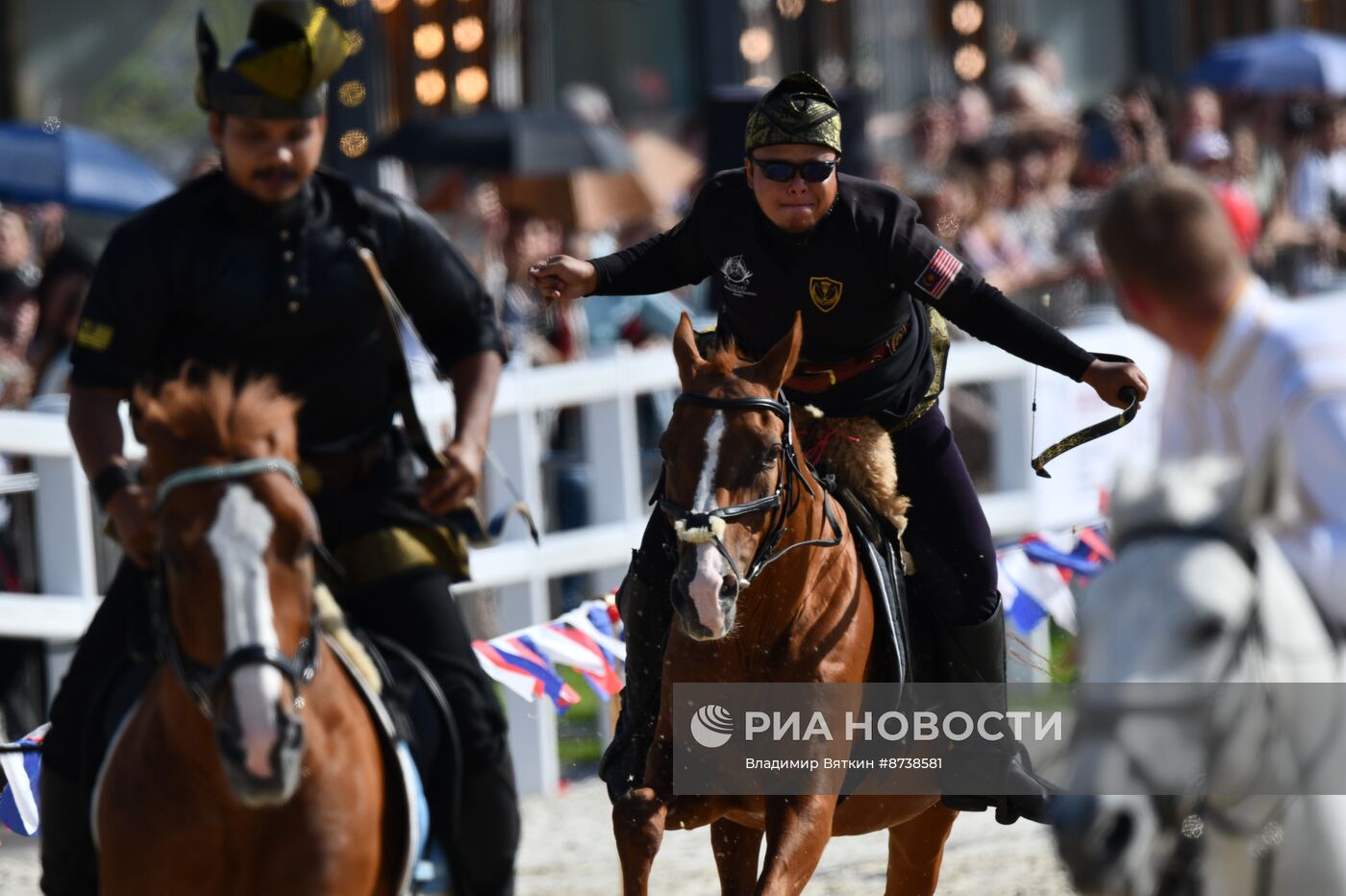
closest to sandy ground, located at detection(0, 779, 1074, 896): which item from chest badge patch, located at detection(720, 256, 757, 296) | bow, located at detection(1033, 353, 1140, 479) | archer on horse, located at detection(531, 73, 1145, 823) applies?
archer on horse, located at detection(531, 73, 1145, 823)

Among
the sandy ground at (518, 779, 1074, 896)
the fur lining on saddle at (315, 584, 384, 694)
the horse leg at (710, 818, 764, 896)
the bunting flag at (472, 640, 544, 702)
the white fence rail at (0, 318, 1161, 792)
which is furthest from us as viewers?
the white fence rail at (0, 318, 1161, 792)

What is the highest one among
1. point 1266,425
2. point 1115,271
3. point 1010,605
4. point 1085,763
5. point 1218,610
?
point 1115,271

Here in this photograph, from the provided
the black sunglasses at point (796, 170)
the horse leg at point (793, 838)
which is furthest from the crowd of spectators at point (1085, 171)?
the horse leg at point (793, 838)

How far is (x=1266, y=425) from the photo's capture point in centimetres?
405

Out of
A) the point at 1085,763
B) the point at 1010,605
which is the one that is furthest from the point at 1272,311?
the point at 1010,605

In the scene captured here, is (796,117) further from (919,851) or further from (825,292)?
(919,851)

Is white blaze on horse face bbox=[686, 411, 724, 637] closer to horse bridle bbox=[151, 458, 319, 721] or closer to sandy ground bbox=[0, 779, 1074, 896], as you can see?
horse bridle bbox=[151, 458, 319, 721]

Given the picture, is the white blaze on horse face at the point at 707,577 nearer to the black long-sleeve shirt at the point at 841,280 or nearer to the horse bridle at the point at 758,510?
the horse bridle at the point at 758,510

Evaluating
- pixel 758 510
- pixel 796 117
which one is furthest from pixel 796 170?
pixel 758 510

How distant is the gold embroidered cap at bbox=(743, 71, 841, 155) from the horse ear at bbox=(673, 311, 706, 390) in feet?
1.80

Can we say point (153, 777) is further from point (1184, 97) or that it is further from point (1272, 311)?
point (1184, 97)

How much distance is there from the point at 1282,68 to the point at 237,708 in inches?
563

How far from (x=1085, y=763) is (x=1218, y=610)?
356 mm

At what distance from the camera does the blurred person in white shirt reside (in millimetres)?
3926
